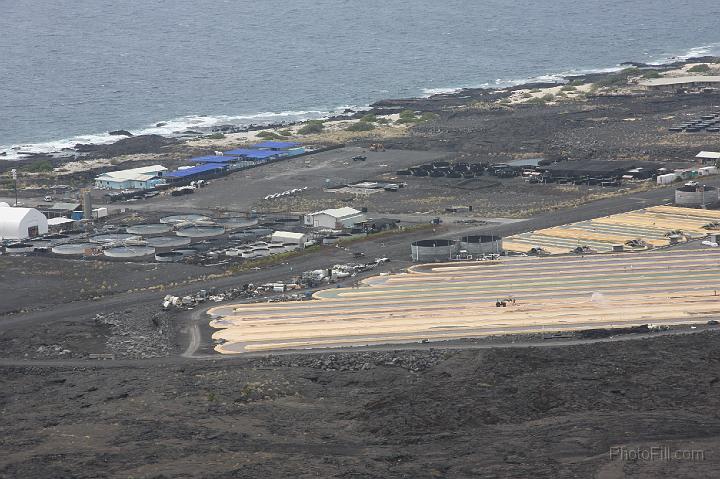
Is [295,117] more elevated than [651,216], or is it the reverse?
[295,117]

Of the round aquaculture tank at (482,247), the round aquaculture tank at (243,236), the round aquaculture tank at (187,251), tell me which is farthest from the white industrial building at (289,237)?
the round aquaculture tank at (482,247)

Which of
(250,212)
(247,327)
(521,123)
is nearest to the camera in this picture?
(247,327)

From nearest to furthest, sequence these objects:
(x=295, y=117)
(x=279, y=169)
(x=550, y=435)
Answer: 1. (x=550, y=435)
2. (x=279, y=169)
3. (x=295, y=117)

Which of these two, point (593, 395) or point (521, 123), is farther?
point (521, 123)

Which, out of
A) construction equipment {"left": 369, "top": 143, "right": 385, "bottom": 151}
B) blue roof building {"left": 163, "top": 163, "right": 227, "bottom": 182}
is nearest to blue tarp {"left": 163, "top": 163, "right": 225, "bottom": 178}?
blue roof building {"left": 163, "top": 163, "right": 227, "bottom": 182}

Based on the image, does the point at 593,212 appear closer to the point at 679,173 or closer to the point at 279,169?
the point at 679,173

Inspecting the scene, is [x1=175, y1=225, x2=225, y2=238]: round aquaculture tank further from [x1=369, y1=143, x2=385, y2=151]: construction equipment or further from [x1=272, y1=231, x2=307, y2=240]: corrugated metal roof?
[x1=369, y1=143, x2=385, y2=151]: construction equipment

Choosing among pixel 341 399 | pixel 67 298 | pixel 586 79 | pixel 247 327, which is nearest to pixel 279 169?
pixel 67 298
